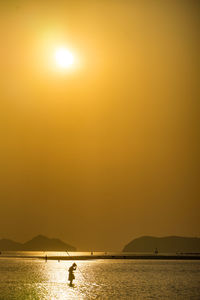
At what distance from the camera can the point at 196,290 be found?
152 ft

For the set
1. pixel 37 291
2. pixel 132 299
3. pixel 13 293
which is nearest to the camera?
pixel 132 299

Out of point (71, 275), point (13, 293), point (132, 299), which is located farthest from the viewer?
point (71, 275)

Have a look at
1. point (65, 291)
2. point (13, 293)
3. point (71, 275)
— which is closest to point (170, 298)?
point (65, 291)

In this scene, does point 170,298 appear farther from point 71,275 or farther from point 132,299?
point 71,275

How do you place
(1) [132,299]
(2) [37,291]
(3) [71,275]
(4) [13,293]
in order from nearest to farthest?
(1) [132,299], (4) [13,293], (2) [37,291], (3) [71,275]

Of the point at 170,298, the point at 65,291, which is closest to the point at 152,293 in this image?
the point at 170,298

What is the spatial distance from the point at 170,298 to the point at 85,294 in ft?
26.8

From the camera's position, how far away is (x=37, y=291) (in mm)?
44219

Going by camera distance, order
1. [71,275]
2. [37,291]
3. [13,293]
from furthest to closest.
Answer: [71,275] < [37,291] < [13,293]

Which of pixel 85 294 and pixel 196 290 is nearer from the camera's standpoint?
pixel 85 294

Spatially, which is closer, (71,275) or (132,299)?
(132,299)

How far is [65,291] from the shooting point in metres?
44.7

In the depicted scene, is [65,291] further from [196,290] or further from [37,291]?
[196,290]

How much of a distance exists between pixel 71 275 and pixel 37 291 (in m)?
10.4
